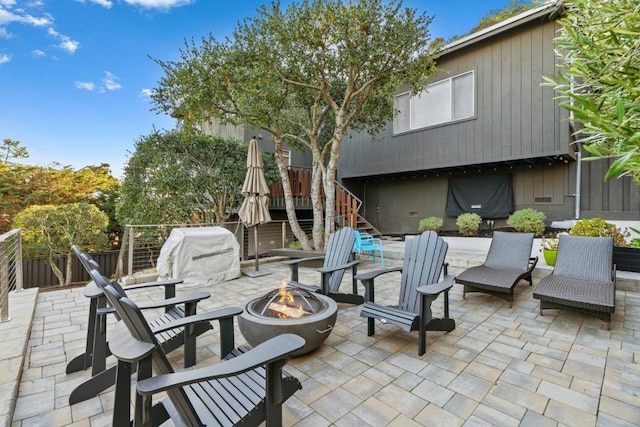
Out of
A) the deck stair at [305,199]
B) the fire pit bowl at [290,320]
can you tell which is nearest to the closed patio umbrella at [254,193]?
the deck stair at [305,199]

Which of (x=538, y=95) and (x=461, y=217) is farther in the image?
(x=461, y=217)

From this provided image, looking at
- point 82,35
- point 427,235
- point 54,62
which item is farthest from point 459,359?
point 54,62

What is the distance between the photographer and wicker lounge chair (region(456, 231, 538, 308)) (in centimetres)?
397

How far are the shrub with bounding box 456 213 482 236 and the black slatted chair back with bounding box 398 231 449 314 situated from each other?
543 cm

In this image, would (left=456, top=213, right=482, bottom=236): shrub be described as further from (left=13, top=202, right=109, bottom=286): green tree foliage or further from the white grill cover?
(left=13, top=202, right=109, bottom=286): green tree foliage

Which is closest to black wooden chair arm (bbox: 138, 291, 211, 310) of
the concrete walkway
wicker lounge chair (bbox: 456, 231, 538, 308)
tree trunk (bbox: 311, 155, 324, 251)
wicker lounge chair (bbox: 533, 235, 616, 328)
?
the concrete walkway

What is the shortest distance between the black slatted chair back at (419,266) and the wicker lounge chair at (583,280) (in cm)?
135

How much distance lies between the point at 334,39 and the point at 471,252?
18.8 feet

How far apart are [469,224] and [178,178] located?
7964 millimetres

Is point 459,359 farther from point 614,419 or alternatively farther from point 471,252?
point 471,252

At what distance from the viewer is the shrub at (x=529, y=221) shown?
7.16 meters

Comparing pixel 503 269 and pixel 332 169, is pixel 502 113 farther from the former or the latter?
pixel 503 269

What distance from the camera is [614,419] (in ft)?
6.05

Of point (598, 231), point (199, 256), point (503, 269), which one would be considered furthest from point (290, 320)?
point (598, 231)
